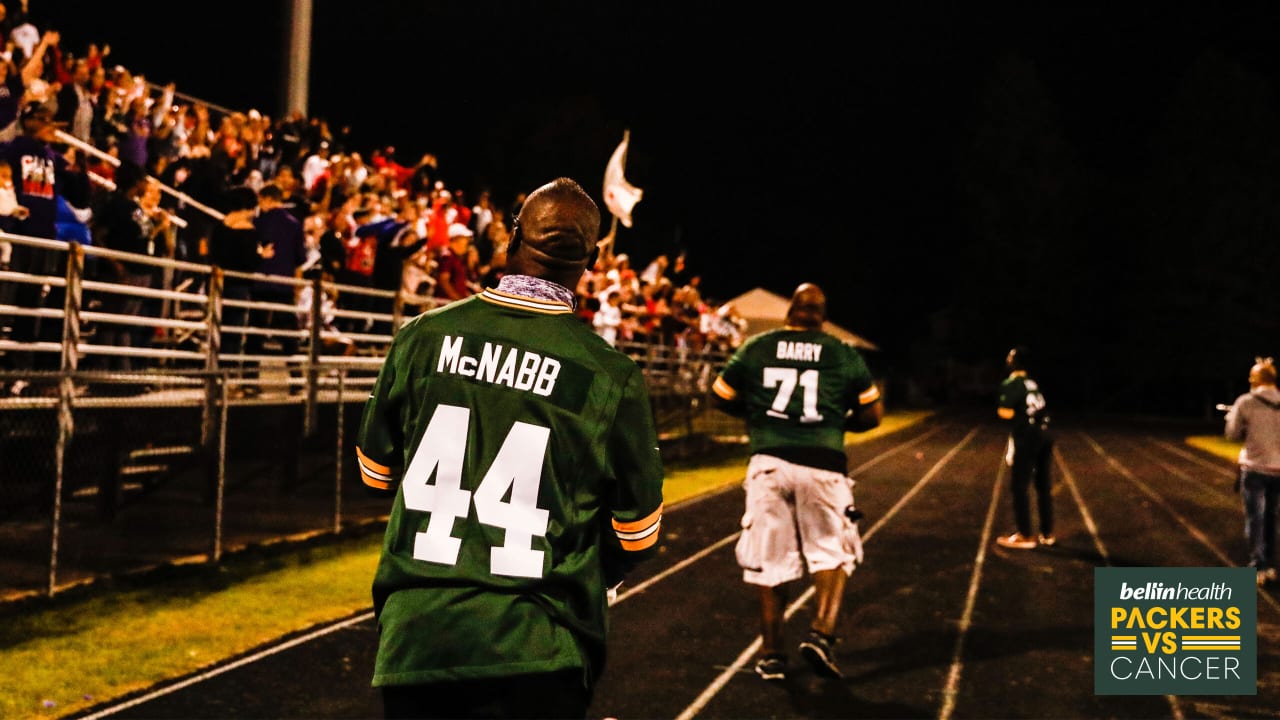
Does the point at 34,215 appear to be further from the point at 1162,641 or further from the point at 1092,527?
the point at 1092,527

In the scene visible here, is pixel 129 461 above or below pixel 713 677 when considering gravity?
above

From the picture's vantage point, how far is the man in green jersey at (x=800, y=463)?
7.26 m

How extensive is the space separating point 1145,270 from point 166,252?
202ft

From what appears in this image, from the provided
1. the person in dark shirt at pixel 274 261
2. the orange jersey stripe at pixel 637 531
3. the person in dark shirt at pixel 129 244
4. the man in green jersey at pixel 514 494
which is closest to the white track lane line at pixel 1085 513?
the person in dark shirt at pixel 274 261

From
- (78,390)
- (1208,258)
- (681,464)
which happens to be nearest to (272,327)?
(78,390)

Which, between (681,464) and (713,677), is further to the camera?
(681,464)

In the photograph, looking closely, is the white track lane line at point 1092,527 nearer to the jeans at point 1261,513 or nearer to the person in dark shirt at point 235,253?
the jeans at point 1261,513

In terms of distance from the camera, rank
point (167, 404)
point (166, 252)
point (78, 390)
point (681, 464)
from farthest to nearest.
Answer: point (681, 464), point (166, 252), point (167, 404), point (78, 390)

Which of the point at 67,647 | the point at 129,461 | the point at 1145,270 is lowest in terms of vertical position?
the point at 67,647

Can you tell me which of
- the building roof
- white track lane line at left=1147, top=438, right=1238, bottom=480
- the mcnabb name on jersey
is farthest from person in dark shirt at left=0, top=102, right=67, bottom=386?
the building roof

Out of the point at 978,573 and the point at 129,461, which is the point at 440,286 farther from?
the point at 978,573

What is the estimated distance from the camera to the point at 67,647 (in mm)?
7699

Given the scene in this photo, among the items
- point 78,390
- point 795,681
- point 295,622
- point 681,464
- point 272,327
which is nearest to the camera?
point 795,681

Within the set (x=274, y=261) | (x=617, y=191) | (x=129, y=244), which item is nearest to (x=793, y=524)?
(x=129, y=244)
